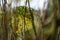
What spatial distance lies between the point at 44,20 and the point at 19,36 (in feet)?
1.09

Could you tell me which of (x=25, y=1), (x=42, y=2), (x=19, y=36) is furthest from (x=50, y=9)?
(x=19, y=36)

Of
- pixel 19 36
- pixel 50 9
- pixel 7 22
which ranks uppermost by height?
pixel 50 9

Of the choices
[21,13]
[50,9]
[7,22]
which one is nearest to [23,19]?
[21,13]

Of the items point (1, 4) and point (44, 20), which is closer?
point (44, 20)

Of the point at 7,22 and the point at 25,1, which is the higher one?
the point at 25,1

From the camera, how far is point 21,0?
1760 millimetres

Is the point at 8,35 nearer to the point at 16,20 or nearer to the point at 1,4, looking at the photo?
the point at 16,20

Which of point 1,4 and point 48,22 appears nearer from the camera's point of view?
point 48,22

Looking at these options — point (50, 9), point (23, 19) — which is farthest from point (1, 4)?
point (50, 9)

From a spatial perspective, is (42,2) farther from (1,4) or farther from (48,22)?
(1,4)

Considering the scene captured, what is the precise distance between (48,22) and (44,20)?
5cm

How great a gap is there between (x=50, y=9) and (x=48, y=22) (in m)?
0.14

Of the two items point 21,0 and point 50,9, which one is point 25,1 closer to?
point 21,0

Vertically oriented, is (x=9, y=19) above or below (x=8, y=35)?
above
